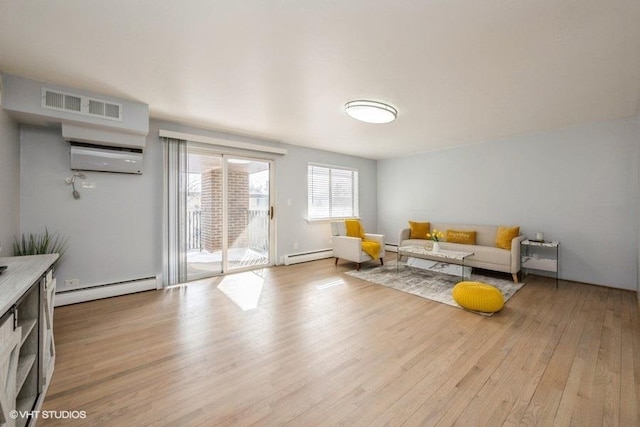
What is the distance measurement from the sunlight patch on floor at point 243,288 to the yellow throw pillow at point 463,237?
3.63 meters

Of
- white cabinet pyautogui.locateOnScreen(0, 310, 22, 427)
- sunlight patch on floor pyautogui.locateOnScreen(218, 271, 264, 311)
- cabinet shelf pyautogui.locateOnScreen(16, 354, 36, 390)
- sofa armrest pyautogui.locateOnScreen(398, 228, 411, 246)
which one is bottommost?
sunlight patch on floor pyautogui.locateOnScreen(218, 271, 264, 311)

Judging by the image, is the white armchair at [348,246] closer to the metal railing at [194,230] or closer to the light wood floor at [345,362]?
the light wood floor at [345,362]

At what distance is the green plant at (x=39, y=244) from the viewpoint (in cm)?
276

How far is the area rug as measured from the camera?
3.41 m

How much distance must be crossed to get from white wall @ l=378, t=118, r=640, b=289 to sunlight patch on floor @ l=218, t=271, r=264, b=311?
420 cm

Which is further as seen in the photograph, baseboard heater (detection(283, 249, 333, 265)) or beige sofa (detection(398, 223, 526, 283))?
baseboard heater (detection(283, 249, 333, 265))

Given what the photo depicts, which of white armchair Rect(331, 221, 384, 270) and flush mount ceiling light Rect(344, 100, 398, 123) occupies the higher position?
flush mount ceiling light Rect(344, 100, 398, 123)

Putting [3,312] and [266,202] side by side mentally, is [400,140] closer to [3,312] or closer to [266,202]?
[266,202]

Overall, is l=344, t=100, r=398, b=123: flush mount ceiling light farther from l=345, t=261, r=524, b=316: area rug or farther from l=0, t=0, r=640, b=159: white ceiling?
l=345, t=261, r=524, b=316: area rug

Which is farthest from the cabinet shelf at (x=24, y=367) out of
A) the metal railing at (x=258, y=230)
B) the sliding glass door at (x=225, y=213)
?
the metal railing at (x=258, y=230)

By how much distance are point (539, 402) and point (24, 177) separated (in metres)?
5.16

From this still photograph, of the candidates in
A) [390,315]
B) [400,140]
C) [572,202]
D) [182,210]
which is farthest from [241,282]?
[572,202]

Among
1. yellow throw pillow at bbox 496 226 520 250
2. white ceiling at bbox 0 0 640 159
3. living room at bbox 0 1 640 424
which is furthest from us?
yellow throw pillow at bbox 496 226 520 250

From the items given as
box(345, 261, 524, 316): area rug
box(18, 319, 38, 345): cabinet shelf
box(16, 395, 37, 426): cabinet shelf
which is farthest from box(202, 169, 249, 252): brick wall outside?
box(16, 395, 37, 426): cabinet shelf
